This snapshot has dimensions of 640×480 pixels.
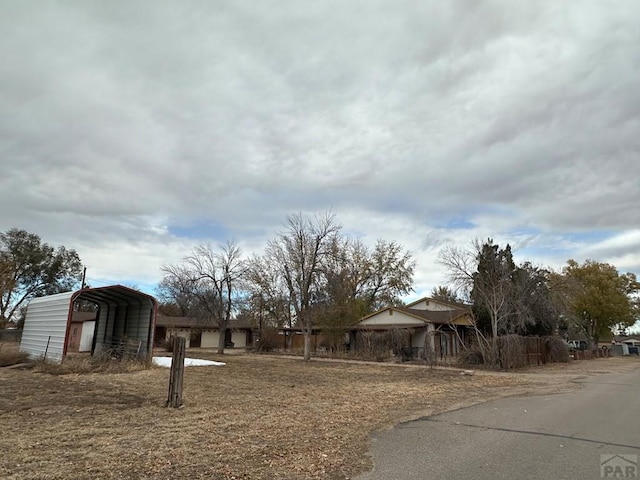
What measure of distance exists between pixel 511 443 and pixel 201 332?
45036mm

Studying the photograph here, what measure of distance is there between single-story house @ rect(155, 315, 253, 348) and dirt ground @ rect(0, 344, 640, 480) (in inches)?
1285

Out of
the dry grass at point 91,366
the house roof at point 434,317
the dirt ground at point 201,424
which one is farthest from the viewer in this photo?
the house roof at point 434,317

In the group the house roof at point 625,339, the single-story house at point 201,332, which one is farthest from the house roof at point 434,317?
the house roof at point 625,339

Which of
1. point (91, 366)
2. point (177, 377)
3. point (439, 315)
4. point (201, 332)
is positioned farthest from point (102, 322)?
point (439, 315)

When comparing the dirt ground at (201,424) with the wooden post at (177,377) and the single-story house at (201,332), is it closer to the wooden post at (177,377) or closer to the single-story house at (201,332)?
the wooden post at (177,377)

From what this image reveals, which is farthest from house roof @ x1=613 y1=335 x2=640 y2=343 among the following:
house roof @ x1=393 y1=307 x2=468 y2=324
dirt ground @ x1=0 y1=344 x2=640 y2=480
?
dirt ground @ x1=0 y1=344 x2=640 y2=480

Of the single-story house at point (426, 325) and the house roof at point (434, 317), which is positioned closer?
the single-story house at point (426, 325)

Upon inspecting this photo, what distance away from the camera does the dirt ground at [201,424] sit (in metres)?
5.47

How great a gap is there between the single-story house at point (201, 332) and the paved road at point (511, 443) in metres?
39.3

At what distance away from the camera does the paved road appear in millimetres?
5484

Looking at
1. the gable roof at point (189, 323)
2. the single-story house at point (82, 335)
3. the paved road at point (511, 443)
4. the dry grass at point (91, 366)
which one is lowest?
the paved road at point (511, 443)

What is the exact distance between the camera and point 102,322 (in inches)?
1086

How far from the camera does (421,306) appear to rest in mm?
46719

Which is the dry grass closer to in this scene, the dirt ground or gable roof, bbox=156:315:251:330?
the dirt ground
